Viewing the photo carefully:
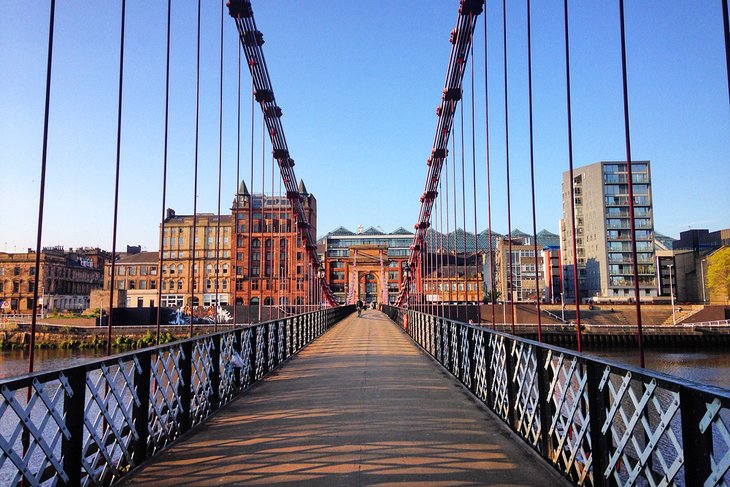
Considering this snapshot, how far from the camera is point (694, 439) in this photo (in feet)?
9.21

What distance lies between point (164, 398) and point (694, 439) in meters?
4.87

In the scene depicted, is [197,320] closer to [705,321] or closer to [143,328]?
[143,328]

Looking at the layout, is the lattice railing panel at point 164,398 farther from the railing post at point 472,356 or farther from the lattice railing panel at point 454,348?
the lattice railing panel at point 454,348

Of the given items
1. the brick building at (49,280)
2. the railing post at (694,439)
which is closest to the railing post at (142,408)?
the railing post at (694,439)

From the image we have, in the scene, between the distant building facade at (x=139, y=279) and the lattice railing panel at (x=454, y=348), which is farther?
the distant building facade at (x=139, y=279)

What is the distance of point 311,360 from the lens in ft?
45.5

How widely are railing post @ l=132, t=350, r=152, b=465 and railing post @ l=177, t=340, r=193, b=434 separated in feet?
3.12

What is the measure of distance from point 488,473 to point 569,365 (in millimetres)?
1158

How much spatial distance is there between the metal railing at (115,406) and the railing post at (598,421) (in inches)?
149

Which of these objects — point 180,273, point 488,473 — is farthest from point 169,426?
point 180,273

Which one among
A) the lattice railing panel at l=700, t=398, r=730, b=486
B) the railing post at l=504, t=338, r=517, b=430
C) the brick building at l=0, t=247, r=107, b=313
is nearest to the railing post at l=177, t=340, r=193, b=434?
the railing post at l=504, t=338, r=517, b=430

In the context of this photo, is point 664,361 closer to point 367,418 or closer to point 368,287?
point 367,418

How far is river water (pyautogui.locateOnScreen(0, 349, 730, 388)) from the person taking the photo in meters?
29.4

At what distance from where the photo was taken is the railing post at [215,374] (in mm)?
7430
